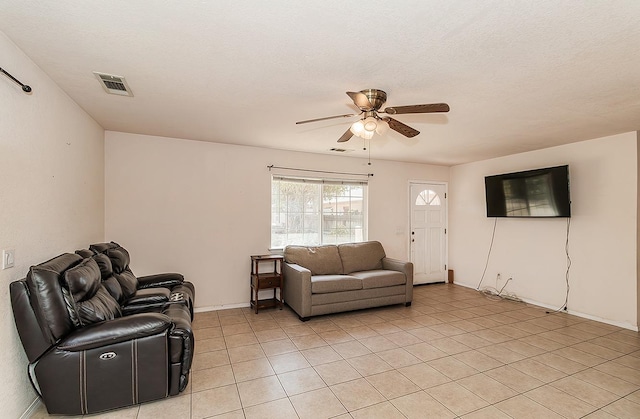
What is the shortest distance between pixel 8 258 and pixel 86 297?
53 cm

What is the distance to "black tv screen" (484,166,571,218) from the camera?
420 centimetres

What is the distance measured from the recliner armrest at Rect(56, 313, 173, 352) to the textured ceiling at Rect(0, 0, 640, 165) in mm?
1829

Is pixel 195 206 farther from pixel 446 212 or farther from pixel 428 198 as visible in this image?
pixel 446 212

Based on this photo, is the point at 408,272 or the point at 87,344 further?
the point at 408,272

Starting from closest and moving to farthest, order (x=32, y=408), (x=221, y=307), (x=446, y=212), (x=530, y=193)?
(x=32, y=408) → (x=221, y=307) → (x=530, y=193) → (x=446, y=212)

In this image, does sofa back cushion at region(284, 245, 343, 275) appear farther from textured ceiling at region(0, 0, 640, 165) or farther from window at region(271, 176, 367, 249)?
textured ceiling at region(0, 0, 640, 165)

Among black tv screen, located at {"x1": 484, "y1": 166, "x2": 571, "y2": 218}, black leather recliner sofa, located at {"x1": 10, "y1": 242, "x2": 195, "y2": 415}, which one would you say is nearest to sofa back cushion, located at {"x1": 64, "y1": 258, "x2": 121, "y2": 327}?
black leather recliner sofa, located at {"x1": 10, "y1": 242, "x2": 195, "y2": 415}

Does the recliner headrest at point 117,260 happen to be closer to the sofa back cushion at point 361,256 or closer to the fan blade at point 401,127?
the sofa back cushion at point 361,256

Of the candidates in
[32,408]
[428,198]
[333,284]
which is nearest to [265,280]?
[333,284]

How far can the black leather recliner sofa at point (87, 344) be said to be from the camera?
6.23ft

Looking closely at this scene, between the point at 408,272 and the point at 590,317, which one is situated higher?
the point at 408,272

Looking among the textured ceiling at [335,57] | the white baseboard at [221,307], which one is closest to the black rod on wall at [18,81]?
the textured ceiling at [335,57]

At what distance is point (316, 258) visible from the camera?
15.3 feet

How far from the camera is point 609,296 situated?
3.94 m
